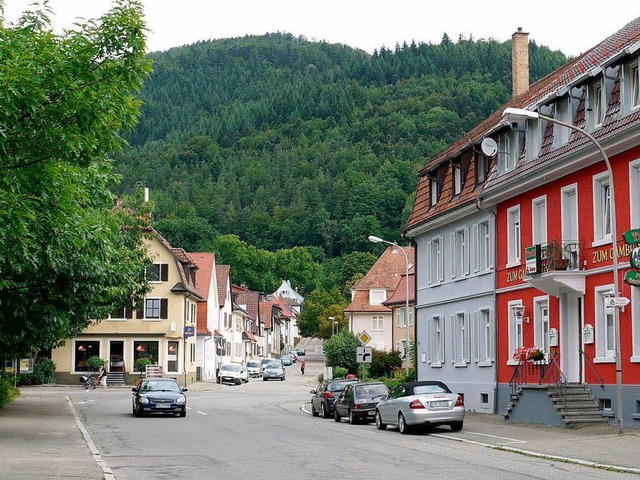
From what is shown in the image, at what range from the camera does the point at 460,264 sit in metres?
38.3

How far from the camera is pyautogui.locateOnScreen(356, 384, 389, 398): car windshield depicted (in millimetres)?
32969

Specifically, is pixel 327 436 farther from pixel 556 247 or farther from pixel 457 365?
pixel 457 365

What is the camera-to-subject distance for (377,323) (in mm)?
90188

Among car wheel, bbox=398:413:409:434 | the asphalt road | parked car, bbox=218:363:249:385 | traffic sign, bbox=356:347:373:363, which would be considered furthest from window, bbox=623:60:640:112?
parked car, bbox=218:363:249:385

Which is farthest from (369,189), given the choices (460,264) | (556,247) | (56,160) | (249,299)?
(56,160)

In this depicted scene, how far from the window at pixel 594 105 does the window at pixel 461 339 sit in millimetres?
12288

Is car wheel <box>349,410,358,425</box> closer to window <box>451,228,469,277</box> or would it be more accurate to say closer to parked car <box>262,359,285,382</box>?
window <box>451,228,469,277</box>

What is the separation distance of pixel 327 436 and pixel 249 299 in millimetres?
97963

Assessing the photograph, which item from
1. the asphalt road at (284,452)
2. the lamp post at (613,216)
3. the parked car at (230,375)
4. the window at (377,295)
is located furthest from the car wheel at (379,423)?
the window at (377,295)

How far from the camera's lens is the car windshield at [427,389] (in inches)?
1063

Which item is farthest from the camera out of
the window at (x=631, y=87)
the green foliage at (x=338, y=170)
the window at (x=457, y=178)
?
the green foliage at (x=338, y=170)

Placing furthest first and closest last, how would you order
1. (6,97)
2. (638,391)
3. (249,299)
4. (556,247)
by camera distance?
1. (249,299)
2. (556,247)
3. (638,391)
4. (6,97)

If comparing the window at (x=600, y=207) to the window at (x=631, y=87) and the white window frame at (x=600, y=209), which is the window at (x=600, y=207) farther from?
the window at (x=631, y=87)

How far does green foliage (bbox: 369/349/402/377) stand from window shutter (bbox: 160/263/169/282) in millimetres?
19032
